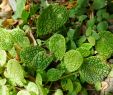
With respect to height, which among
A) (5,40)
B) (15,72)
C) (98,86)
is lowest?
(98,86)

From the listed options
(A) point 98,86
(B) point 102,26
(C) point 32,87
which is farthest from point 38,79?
(B) point 102,26

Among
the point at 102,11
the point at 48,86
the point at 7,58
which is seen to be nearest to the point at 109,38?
the point at 102,11

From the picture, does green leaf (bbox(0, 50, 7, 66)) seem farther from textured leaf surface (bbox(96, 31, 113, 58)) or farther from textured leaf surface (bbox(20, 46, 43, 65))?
textured leaf surface (bbox(96, 31, 113, 58))

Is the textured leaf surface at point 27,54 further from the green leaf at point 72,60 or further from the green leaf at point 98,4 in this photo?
the green leaf at point 98,4

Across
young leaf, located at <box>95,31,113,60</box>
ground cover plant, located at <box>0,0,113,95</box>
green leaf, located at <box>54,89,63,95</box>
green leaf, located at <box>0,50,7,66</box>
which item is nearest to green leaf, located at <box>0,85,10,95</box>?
ground cover plant, located at <box>0,0,113,95</box>

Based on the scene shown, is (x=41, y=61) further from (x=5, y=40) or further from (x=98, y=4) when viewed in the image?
(x=98, y=4)

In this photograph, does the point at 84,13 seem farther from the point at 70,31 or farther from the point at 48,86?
the point at 48,86

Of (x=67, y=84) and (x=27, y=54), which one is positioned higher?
(x=27, y=54)
